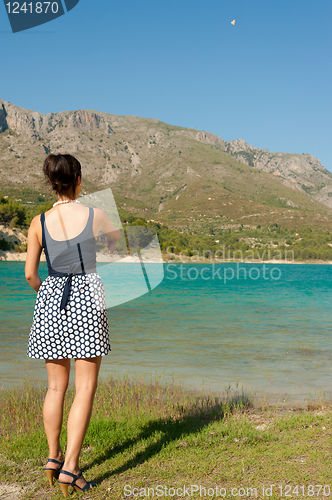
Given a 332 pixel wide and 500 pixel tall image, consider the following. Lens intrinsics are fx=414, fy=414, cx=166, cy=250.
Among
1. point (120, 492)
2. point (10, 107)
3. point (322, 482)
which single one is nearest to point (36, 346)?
point (120, 492)

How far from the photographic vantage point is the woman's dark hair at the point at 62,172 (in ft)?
9.82

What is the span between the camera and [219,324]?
61.6 ft

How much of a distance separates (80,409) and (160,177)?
15345 cm

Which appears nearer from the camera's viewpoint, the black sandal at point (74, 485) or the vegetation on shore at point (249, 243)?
the black sandal at point (74, 485)

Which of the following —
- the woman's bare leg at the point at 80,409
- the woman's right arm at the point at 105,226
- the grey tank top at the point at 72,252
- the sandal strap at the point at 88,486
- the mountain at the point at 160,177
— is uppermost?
the mountain at the point at 160,177

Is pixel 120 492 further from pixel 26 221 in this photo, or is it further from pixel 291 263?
pixel 291 263

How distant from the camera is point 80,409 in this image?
9.49 feet

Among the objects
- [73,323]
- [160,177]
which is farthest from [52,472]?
[160,177]

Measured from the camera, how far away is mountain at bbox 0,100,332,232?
119 m

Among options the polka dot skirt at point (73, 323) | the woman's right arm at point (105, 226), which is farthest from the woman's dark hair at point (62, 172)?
the polka dot skirt at point (73, 323)

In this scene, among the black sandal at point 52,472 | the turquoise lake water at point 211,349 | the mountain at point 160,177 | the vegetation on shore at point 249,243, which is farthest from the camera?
the mountain at point 160,177

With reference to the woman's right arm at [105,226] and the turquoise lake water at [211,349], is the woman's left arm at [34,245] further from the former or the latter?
the turquoise lake water at [211,349]

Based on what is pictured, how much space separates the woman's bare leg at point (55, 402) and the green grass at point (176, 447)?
266mm

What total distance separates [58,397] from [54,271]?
2.99 ft
